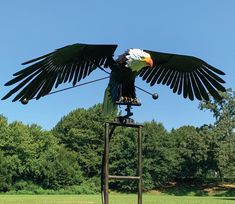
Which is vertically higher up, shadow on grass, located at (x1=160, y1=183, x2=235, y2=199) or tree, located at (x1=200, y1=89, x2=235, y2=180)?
tree, located at (x1=200, y1=89, x2=235, y2=180)

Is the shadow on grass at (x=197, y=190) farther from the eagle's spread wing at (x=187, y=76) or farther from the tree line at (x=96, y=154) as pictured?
the eagle's spread wing at (x=187, y=76)

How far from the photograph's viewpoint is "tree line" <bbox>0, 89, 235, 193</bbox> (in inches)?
2026

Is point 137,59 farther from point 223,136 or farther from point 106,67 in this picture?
point 223,136

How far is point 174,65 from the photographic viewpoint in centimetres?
525

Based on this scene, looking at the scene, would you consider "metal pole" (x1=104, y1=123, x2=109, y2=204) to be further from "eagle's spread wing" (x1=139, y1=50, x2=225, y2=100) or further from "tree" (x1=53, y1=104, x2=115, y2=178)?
"tree" (x1=53, y1=104, x2=115, y2=178)

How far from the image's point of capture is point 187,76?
5.34 metres

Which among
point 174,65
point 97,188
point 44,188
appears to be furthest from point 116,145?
point 174,65

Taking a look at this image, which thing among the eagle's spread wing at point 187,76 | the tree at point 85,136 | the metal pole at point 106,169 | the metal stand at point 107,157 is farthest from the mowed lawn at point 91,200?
the metal pole at point 106,169

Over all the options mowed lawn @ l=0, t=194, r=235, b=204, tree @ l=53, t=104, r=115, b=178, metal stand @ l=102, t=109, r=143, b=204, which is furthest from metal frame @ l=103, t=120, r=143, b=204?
tree @ l=53, t=104, r=115, b=178

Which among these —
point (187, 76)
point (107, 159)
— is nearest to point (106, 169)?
point (107, 159)

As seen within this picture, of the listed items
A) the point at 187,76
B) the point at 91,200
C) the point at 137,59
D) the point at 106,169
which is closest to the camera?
the point at 106,169

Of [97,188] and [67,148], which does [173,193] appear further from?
[67,148]

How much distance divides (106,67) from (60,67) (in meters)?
0.44

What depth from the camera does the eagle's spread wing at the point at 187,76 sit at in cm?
520
